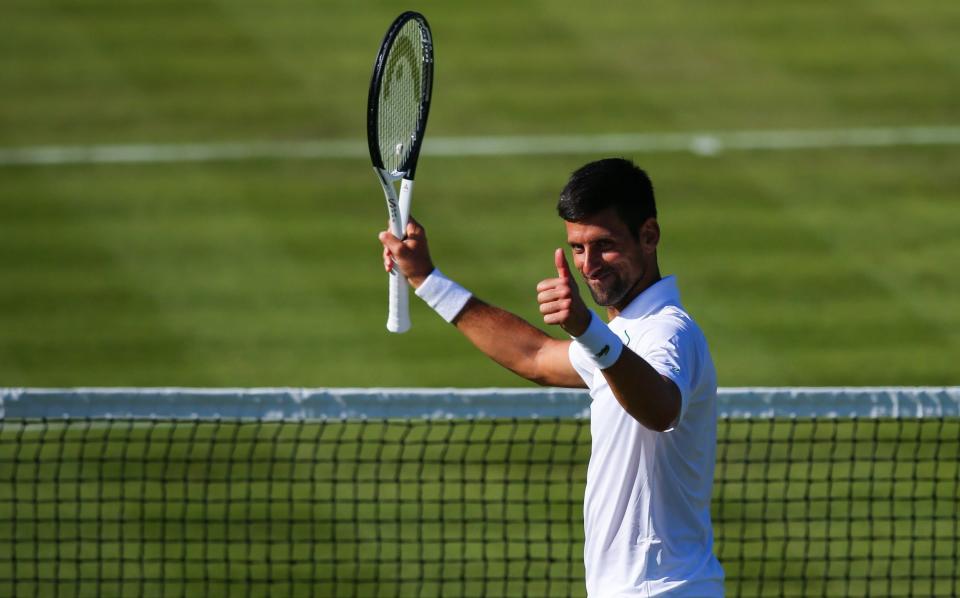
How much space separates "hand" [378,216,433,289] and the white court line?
11.6 m

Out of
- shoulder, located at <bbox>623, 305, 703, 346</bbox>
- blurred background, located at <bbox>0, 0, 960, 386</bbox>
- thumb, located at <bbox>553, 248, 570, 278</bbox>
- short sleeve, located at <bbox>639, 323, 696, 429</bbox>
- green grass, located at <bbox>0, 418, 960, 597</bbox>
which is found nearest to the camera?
thumb, located at <bbox>553, 248, 570, 278</bbox>

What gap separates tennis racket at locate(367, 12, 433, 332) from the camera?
5.43m

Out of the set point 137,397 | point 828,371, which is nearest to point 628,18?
point 828,371

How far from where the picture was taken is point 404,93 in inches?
239

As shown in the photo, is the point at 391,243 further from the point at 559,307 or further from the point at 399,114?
the point at 559,307

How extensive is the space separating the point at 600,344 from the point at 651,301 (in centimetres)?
69

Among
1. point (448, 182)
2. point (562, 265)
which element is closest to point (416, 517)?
point (562, 265)

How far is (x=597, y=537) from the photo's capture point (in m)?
5.02

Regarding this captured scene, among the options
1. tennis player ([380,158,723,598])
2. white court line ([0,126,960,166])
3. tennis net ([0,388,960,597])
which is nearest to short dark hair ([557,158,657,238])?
tennis player ([380,158,723,598])

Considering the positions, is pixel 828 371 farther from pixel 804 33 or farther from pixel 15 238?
pixel 15 238

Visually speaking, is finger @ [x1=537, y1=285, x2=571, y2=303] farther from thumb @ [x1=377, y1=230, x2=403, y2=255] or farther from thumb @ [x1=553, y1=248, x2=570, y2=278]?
thumb @ [x1=377, y1=230, x2=403, y2=255]

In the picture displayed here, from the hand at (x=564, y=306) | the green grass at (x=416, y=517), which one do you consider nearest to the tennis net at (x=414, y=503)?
the green grass at (x=416, y=517)

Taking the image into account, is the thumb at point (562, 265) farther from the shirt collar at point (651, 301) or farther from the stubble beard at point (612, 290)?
the shirt collar at point (651, 301)

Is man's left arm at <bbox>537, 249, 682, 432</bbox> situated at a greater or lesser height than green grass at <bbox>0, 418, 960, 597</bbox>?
greater
